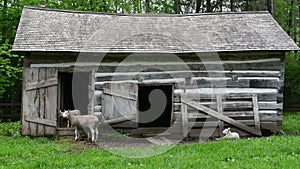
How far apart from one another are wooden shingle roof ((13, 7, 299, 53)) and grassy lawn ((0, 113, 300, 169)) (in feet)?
11.5

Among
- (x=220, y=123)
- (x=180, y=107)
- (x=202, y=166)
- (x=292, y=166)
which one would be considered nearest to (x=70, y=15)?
(x=180, y=107)

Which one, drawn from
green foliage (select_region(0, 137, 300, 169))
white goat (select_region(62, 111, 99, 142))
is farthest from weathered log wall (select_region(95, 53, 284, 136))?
green foliage (select_region(0, 137, 300, 169))

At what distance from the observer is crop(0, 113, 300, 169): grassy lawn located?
23.2 ft

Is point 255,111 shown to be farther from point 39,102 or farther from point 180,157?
point 39,102

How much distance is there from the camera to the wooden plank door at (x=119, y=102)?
38.6 feet

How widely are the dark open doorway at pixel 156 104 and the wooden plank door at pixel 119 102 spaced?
11.5ft

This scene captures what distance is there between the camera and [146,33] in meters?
12.9

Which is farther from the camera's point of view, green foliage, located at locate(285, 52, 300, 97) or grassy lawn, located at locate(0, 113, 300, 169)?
green foliage, located at locate(285, 52, 300, 97)

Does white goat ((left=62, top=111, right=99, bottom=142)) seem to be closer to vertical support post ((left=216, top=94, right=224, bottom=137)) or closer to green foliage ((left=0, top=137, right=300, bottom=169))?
green foliage ((left=0, top=137, right=300, bottom=169))

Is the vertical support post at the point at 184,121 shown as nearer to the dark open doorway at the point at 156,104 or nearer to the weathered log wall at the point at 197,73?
the weathered log wall at the point at 197,73

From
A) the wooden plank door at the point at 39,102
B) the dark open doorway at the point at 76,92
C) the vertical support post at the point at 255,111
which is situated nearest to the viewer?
the wooden plank door at the point at 39,102

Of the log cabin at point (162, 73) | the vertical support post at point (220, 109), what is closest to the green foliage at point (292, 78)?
the log cabin at point (162, 73)

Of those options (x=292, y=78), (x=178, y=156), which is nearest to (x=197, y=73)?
(x=178, y=156)

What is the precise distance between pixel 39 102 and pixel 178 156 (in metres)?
5.26
